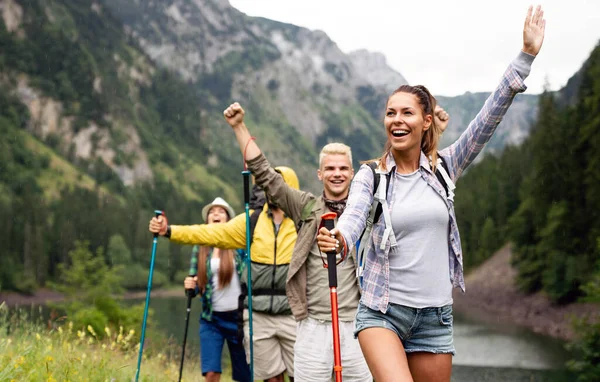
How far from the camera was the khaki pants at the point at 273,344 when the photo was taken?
652 centimetres

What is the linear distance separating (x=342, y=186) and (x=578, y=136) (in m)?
54.3

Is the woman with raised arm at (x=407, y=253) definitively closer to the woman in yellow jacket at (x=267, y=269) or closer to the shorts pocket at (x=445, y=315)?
the shorts pocket at (x=445, y=315)

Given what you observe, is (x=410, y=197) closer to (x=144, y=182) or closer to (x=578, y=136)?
(x=578, y=136)

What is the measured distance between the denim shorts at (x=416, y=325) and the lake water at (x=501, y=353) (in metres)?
18.3

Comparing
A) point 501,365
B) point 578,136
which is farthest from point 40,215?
point 501,365

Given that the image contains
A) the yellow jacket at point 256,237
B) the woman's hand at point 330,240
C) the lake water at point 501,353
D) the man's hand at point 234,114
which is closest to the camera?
the woman's hand at point 330,240

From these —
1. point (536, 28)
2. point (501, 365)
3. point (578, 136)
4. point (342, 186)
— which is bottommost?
point (501, 365)

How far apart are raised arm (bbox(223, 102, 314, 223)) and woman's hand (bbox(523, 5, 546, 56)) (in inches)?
82.8

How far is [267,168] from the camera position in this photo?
5586 millimetres

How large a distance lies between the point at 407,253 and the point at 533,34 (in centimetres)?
149

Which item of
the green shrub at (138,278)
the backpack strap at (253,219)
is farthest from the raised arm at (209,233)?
the green shrub at (138,278)

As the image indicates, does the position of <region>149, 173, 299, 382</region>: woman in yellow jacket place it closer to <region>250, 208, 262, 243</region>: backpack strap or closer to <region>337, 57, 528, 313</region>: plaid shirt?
<region>250, 208, 262, 243</region>: backpack strap

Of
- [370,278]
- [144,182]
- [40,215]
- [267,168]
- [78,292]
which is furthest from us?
[144,182]

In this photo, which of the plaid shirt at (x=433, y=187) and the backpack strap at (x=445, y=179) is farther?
the backpack strap at (x=445, y=179)
